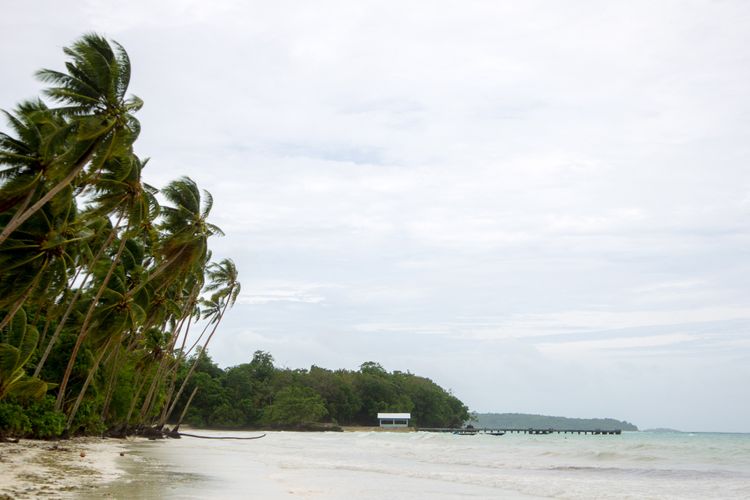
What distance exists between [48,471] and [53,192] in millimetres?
Answer: 6147

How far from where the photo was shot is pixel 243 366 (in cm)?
10038

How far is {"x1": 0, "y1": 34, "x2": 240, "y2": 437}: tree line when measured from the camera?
17281 mm

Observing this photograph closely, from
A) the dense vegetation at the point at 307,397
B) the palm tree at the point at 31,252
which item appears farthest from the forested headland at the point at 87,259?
the dense vegetation at the point at 307,397

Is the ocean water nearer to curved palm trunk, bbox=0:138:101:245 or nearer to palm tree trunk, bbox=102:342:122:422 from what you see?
curved palm trunk, bbox=0:138:101:245

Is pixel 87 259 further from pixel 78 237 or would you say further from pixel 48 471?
pixel 48 471

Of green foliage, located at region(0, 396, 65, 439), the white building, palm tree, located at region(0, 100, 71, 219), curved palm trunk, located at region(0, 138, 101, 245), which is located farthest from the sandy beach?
the white building

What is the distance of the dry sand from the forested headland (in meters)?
Answer: 1.65

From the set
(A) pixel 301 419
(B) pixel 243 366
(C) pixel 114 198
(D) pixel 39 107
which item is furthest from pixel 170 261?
(B) pixel 243 366

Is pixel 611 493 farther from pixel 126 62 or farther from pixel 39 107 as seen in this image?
pixel 39 107

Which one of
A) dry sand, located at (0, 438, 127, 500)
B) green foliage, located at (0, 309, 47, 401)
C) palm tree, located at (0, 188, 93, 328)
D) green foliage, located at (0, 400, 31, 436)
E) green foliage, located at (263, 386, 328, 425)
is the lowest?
dry sand, located at (0, 438, 127, 500)

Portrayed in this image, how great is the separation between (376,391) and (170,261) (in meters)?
83.5

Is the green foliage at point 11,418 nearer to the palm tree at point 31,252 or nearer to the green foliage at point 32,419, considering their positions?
the green foliage at point 32,419

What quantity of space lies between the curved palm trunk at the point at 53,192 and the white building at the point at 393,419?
85.8 m

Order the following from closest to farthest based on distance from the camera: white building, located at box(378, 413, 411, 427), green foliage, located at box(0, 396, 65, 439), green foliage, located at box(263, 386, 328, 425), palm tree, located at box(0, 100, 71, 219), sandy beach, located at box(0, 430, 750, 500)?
sandy beach, located at box(0, 430, 750, 500) → palm tree, located at box(0, 100, 71, 219) → green foliage, located at box(0, 396, 65, 439) → green foliage, located at box(263, 386, 328, 425) → white building, located at box(378, 413, 411, 427)
